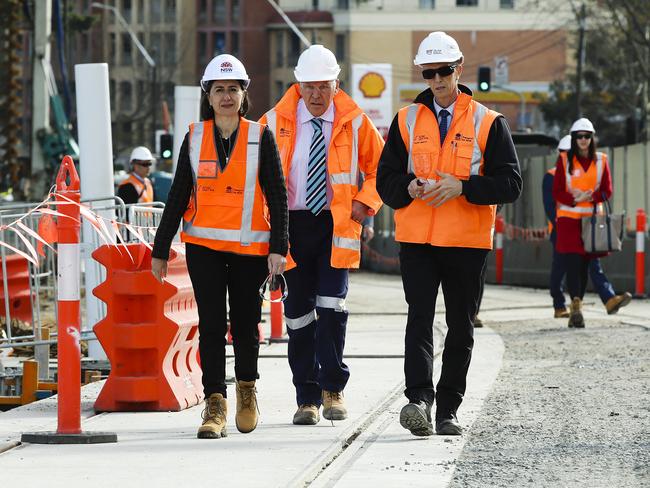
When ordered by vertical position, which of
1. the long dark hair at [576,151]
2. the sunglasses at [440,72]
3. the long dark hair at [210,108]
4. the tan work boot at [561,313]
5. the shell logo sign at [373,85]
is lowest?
the tan work boot at [561,313]

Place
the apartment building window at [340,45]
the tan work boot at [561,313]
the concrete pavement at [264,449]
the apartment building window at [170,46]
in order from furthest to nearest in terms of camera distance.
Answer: the apartment building window at [340,45] < the apartment building window at [170,46] < the tan work boot at [561,313] < the concrete pavement at [264,449]

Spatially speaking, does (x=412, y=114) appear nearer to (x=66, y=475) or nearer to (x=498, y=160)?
(x=498, y=160)

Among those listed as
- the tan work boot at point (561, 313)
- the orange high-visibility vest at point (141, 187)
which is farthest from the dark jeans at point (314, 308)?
the orange high-visibility vest at point (141, 187)

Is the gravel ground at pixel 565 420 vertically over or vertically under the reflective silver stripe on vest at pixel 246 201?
under

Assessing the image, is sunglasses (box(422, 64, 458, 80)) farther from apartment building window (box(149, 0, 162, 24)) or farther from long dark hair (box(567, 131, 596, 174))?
apartment building window (box(149, 0, 162, 24))

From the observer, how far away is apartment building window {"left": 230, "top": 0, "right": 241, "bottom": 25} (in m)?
115

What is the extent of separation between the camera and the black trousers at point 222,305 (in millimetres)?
8195

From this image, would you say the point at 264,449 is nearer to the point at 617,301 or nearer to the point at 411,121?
the point at 411,121

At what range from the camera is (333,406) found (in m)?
8.73

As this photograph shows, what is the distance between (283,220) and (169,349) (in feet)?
4.92

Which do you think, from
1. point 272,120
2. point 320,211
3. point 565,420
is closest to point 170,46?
point 272,120

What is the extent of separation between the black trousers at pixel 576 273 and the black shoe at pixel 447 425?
788 cm

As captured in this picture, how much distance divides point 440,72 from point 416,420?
67.1 inches

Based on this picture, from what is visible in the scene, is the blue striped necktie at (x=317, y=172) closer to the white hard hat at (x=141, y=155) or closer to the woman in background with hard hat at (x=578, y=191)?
the woman in background with hard hat at (x=578, y=191)
